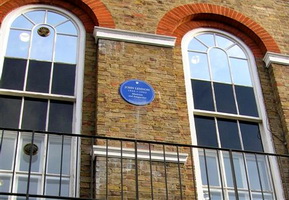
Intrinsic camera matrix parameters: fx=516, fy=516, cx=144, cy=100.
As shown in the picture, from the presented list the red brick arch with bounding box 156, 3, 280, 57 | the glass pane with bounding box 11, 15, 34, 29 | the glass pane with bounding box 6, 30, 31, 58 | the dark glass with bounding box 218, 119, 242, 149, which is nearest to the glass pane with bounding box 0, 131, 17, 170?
the glass pane with bounding box 6, 30, 31, 58

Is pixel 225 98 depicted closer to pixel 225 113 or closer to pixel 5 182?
pixel 225 113

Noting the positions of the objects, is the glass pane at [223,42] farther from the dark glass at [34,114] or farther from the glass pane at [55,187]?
the glass pane at [55,187]

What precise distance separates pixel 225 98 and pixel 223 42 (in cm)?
140

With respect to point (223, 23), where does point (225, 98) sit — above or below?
below

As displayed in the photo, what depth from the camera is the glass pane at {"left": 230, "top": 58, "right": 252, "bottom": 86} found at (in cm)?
968

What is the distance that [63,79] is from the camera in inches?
342

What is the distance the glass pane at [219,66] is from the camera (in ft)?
31.4

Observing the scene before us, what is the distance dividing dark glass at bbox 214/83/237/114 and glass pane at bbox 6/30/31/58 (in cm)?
345

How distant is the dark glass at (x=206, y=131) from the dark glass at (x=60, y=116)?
2.16 meters

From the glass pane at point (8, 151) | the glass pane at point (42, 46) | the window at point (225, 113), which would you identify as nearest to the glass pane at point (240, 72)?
the window at point (225, 113)

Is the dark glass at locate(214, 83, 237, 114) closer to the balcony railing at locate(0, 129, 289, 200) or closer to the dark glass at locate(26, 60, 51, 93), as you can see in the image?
the balcony railing at locate(0, 129, 289, 200)

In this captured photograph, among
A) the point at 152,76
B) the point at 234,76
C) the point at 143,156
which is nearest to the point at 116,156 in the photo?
the point at 143,156

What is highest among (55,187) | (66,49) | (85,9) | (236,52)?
(85,9)

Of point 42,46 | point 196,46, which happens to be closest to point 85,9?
point 42,46
